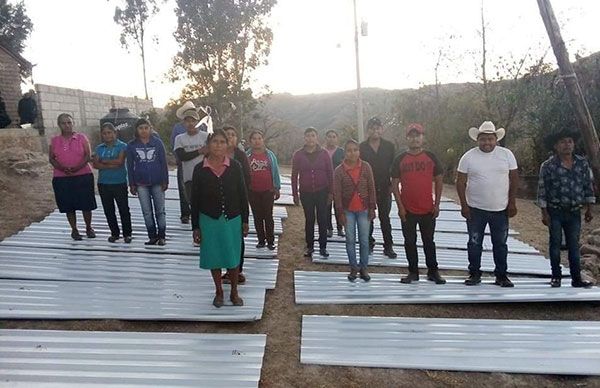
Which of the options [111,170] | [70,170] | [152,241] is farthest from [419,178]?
[70,170]

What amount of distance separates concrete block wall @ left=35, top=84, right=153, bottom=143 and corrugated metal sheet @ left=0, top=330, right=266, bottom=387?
9.52 m

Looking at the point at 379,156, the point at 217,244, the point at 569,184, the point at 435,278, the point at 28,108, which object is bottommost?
the point at 435,278

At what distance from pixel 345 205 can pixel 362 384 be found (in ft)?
6.90

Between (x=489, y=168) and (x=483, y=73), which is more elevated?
(x=483, y=73)

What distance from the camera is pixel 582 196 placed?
4.82m

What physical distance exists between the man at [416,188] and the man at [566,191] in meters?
1.08

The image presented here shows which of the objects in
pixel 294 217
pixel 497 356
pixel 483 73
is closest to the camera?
pixel 497 356

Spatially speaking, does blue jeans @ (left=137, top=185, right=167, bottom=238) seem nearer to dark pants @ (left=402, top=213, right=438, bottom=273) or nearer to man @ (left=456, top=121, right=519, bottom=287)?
dark pants @ (left=402, top=213, right=438, bottom=273)

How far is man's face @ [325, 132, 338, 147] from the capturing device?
23.3ft

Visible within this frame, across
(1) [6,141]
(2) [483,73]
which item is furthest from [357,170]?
(2) [483,73]

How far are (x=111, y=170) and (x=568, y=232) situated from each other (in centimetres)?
→ 513

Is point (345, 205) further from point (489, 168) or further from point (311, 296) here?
point (489, 168)

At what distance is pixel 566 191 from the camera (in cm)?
483

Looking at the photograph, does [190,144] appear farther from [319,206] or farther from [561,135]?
[561,135]
